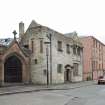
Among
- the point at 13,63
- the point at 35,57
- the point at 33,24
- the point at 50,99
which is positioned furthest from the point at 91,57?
the point at 50,99

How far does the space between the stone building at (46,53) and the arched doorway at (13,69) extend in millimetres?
2495

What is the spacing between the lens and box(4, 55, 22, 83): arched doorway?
1412 inches

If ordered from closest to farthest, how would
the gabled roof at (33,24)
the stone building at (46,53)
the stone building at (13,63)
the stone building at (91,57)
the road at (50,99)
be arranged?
the road at (50,99)
the stone building at (13,63)
the stone building at (46,53)
the gabled roof at (33,24)
the stone building at (91,57)

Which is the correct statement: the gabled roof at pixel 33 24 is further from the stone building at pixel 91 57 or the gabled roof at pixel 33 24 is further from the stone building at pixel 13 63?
the stone building at pixel 91 57

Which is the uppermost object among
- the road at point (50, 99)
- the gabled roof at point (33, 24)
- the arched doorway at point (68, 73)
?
the gabled roof at point (33, 24)

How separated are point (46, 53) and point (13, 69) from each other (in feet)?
18.0

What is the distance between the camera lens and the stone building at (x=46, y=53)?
3941 cm

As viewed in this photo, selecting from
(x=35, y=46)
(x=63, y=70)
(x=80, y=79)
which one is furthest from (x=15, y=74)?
(x=80, y=79)

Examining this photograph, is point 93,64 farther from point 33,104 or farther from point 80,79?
point 33,104

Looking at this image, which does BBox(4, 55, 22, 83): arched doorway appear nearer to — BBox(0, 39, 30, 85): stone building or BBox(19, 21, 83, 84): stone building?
BBox(0, 39, 30, 85): stone building

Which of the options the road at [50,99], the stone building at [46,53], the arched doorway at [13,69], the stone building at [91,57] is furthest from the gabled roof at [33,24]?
the stone building at [91,57]

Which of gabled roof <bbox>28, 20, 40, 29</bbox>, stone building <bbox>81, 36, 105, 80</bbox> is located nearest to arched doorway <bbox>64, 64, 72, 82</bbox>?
gabled roof <bbox>28, 20, 40, 29</bbox>

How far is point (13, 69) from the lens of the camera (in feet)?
121

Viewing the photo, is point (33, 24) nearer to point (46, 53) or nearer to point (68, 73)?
point (46, 53)
